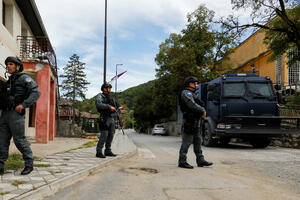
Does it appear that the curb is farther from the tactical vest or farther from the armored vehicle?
the armored vehicle

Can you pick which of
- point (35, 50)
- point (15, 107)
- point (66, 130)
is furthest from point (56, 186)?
point (66, 130)

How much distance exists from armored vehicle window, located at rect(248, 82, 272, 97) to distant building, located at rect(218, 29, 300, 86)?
10030mm

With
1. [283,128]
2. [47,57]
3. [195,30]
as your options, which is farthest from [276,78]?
[47,57]

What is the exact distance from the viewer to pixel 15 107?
14.1ft

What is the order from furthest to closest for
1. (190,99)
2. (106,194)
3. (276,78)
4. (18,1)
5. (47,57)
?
1. (276,78)
2. (47,57)
3. (18,1)
4. (190,99)
5. (106,194)

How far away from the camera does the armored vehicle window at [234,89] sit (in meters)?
10.6

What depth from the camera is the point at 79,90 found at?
64.8 metres

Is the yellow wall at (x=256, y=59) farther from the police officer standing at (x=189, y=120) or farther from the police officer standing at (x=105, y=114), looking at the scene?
the police officer standing at (x=189, y=120)

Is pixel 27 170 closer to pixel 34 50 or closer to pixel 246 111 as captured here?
pixel 246 111

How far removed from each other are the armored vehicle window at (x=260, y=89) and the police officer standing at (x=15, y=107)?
8363 mm

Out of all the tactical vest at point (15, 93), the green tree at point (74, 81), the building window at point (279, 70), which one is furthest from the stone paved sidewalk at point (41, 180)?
the green tree at point (74, 81)

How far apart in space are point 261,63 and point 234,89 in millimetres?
20865

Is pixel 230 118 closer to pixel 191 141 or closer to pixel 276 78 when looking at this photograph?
pixel 191 141

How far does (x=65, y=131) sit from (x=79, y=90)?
4602 cm
